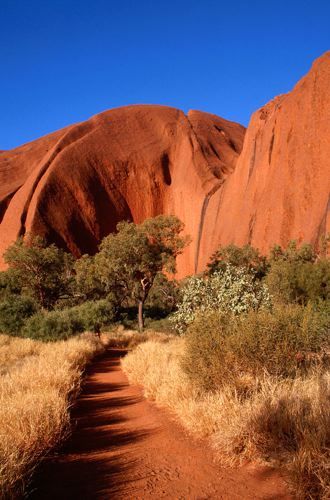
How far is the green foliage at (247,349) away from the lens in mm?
6598

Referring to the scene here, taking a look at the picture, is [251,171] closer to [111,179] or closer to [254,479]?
[111,179]

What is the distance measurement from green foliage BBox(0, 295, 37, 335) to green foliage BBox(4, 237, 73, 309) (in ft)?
19.5

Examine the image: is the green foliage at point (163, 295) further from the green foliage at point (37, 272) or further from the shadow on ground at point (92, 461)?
the shadow on ground at point (92, 461)

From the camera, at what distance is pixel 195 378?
679 cm

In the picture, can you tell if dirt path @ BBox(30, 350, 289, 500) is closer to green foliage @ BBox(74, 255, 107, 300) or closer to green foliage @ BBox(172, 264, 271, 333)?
green foliage @ BBox(172, 264, 271, 333)

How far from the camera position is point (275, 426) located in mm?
4461

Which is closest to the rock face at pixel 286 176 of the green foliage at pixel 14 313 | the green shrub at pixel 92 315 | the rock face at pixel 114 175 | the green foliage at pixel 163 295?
the rock face at pixel 114 175

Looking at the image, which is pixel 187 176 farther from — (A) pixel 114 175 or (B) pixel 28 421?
(B) pixel 28 421

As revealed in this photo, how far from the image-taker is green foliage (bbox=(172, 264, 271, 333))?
10.3 m

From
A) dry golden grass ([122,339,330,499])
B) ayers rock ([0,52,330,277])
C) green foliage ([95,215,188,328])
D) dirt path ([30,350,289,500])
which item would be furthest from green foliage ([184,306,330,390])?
ayers rock ([0,52,330,277])

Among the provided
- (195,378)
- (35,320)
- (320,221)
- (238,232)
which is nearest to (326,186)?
(320,221)

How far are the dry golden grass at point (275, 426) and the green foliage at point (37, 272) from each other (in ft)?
74.9

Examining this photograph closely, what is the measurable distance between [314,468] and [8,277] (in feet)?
93.3

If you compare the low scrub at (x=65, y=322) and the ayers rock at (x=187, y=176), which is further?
the ayers rock at (x=187, y=176)
